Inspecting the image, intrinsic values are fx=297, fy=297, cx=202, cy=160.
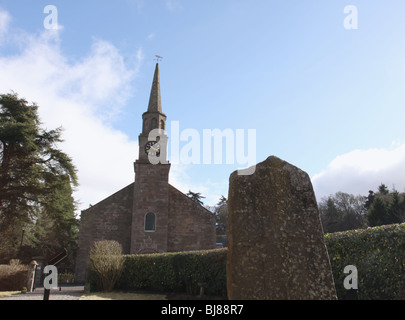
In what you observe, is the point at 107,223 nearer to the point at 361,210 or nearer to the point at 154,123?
the point at 154,123

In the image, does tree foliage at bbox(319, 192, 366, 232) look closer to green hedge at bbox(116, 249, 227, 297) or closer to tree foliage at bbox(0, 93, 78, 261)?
green hedge at bbox(116, 249, 227, 297)

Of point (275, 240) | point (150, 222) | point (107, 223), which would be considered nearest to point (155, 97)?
point (150, 222)

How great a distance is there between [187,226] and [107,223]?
→ 6.86m

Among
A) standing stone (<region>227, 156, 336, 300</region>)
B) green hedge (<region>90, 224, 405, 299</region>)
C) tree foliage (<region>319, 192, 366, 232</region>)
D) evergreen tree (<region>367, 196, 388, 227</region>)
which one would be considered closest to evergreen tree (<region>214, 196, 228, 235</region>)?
tree foliage (<region>319, 192, 366, 232</region>)

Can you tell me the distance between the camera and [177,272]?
16203 millimetres

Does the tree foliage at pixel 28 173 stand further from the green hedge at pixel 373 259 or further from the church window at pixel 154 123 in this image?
the green hedge at pixel 373 259

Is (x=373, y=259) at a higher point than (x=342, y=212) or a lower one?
lower

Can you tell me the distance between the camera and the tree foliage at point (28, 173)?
19609 mm

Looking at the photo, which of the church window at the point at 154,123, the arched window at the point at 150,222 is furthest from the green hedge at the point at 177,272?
the church window at the point at 154,123

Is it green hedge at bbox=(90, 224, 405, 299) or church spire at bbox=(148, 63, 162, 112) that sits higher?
church spire at bbox=(148, 63, 162, 112)

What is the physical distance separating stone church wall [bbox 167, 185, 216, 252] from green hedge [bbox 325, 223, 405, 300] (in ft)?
55.6

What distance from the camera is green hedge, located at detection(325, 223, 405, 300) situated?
8.04 meters

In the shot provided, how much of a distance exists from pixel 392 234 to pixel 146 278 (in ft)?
44.9
